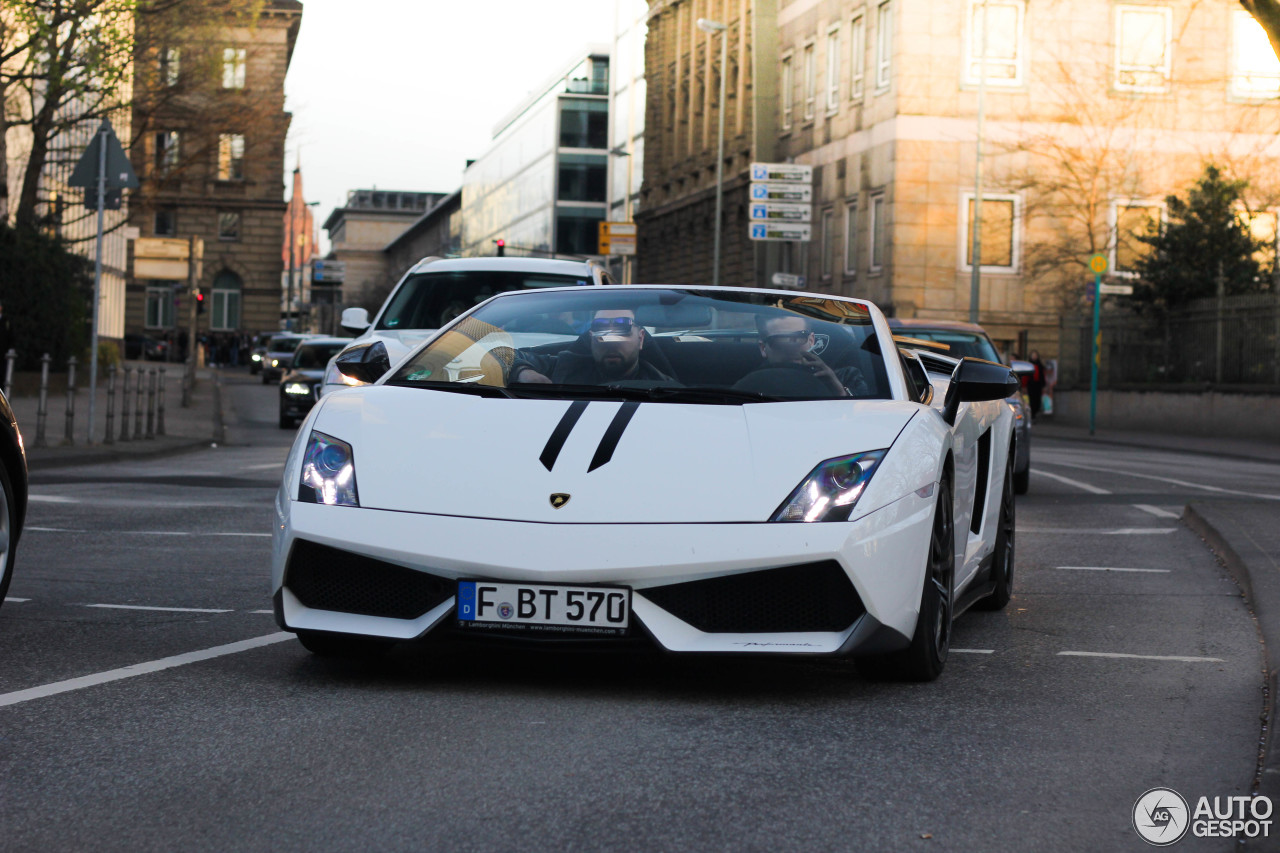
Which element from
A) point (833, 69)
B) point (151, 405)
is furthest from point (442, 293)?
point (833, 69)

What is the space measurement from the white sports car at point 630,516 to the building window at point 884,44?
146 ft

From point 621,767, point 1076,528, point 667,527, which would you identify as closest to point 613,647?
point 667,527

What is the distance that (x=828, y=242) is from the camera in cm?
5378

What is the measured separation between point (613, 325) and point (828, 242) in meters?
Result: 48.3

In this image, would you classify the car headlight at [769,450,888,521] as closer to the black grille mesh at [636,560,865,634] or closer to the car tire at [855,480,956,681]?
the black grille mesh at [636,560,865,634]

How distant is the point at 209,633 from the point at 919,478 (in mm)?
2653

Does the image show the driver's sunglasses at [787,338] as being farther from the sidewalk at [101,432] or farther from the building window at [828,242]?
the building window at [828,242]

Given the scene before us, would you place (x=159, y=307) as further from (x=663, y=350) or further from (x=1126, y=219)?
(x=663, y=350)

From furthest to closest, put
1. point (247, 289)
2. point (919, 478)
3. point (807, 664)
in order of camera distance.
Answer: point (247, 289) < point (807, 664) < point (919, 478)

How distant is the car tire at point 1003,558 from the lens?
7.50 meters

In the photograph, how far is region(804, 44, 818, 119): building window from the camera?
55.7 meters

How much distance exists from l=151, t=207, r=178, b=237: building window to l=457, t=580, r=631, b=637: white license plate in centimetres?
8595

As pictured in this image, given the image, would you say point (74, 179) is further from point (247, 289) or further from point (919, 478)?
point (247, 289)

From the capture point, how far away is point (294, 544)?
17.1ft
